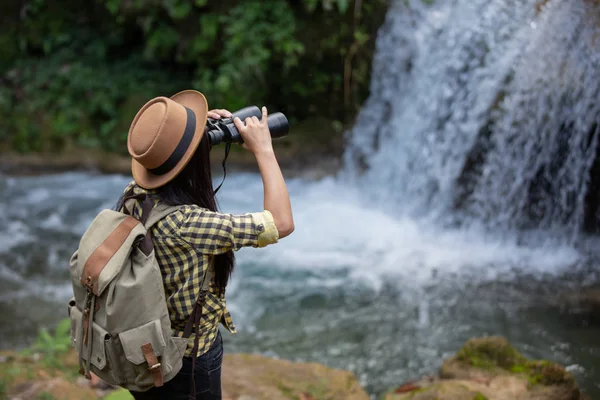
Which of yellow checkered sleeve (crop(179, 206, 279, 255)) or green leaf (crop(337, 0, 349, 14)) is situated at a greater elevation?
green leaf (crop(337, 0, 349, 14))

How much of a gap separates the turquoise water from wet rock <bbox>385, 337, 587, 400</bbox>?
1.58ft

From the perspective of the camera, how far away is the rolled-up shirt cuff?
72.4 inches

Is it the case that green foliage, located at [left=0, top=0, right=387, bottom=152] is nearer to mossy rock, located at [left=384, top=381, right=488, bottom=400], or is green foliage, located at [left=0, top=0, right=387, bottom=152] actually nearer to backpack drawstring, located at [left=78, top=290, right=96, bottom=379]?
mossy rock, located at [left=384, top=381, right=488, bottom=400]

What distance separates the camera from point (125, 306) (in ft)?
5.86

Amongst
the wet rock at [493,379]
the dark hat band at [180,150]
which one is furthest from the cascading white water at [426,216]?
the dark hat band at [180,150]

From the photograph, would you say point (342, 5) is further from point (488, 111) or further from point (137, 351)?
point (137, 351)

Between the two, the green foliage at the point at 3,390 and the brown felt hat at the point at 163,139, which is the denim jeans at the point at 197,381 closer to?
the brown felt hat at the point at 163,139

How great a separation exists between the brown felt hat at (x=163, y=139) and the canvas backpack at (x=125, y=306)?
12 cm

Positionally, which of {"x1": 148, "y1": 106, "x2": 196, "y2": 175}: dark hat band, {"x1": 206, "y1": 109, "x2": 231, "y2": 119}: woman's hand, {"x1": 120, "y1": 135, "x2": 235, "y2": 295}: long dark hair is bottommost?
{"x1": 120, "y1": 135, "x2": 235, "y2": 295}: long dark hair

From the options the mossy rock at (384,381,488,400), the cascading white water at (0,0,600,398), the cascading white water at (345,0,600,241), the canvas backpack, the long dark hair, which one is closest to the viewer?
the canvas backpack

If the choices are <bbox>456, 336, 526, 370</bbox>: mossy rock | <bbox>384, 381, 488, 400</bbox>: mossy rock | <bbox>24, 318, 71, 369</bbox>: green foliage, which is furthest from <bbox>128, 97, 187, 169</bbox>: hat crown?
<bbox>456, 336, 526, 370</bbox>: mossy rock

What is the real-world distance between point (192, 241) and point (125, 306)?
0.88 ft

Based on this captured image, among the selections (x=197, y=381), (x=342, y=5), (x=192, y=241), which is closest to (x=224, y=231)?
(x=192, y=241)

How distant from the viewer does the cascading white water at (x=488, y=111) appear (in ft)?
18.2
